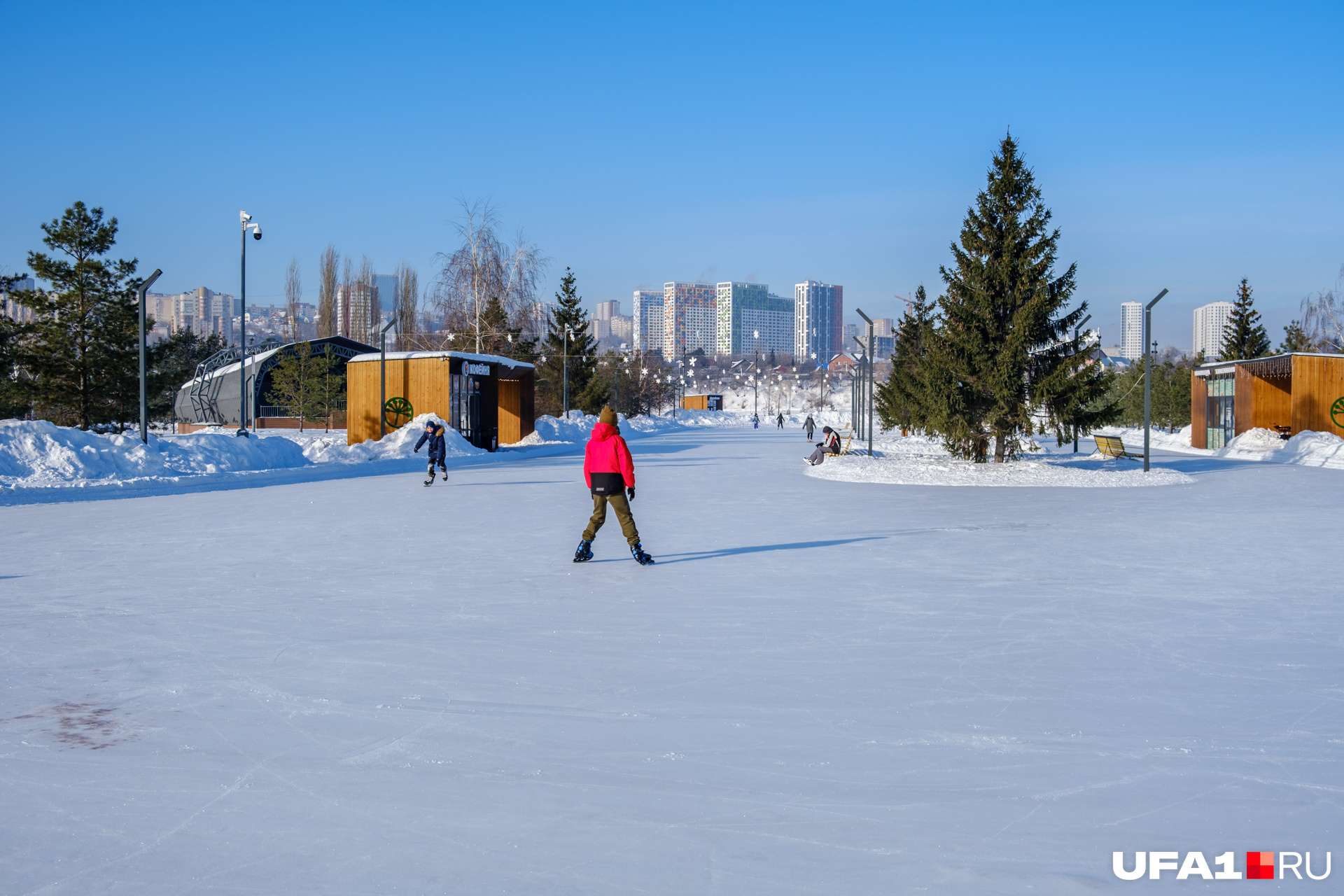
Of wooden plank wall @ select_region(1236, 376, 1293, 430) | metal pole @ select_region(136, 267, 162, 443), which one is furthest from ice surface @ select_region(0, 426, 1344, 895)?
wooden plank wall @ select_region(1236, 376, 1293, 430)

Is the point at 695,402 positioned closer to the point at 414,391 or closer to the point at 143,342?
the point at 414,391

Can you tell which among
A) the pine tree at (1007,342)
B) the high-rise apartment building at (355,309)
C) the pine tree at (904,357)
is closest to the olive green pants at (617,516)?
the pine tree at (1007,342)

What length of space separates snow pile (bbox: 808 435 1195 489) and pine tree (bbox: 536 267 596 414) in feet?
129

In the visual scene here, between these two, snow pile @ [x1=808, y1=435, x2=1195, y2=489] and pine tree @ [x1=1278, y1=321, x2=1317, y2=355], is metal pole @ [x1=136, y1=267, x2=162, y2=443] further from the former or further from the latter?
pine tree @ [x1=1278, y1=321, x2=1317, y2=355]

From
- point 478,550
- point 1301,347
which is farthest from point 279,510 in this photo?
point 1301,347

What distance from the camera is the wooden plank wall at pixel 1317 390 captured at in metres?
34.9

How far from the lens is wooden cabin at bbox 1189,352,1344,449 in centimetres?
3500

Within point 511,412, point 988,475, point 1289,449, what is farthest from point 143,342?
point 1289,449

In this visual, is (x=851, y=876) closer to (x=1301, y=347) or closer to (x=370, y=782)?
(x=370, y=782)

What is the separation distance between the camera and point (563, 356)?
65.6 m

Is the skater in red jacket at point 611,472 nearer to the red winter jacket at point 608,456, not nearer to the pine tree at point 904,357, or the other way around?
the red winter jacket at point 608,456

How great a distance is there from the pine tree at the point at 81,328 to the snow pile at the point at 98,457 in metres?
11.6

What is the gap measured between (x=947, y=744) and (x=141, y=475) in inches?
819

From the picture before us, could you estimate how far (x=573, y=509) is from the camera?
16.4m
